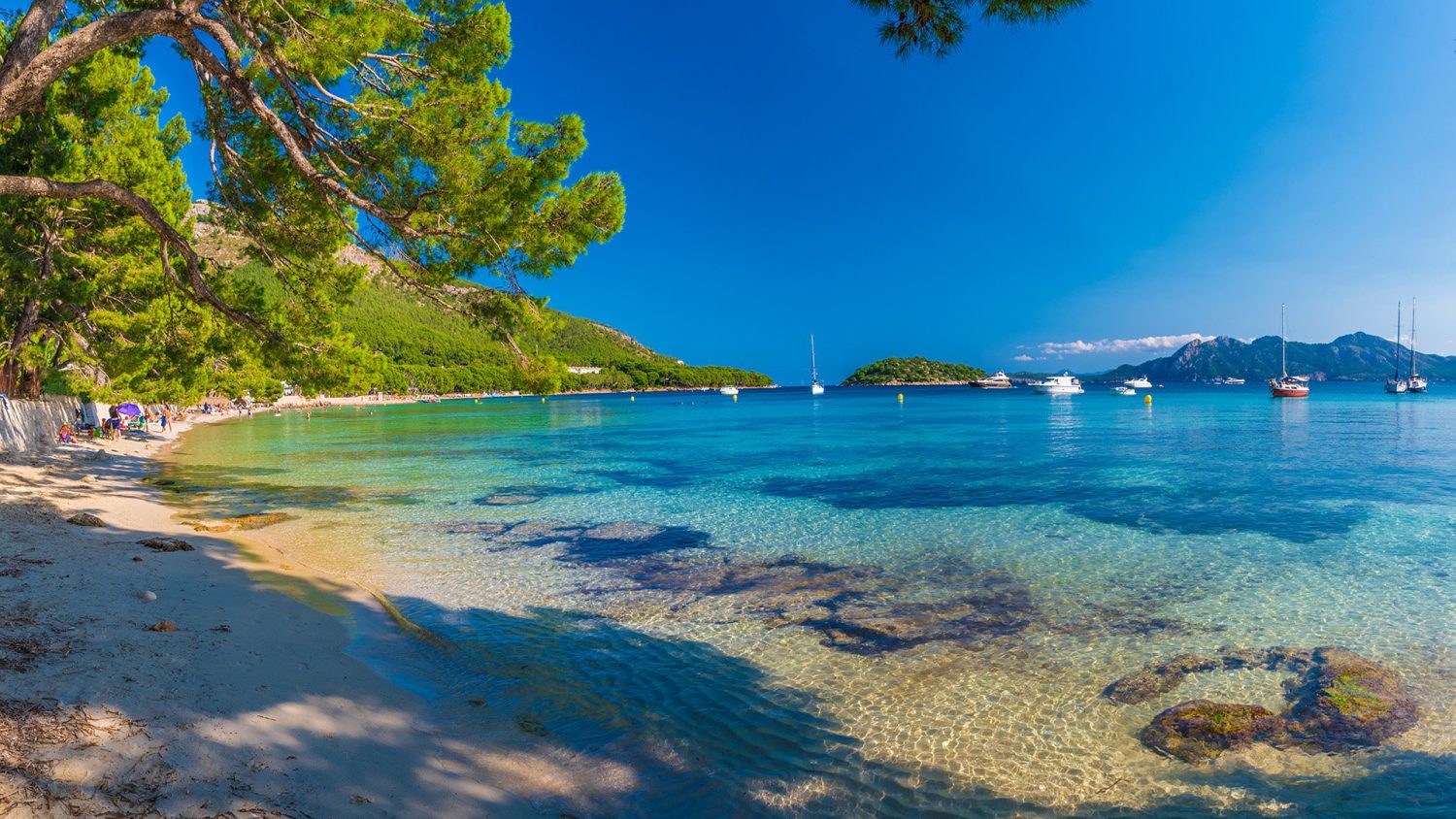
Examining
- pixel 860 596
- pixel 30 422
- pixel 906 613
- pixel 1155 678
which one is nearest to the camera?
pixel 1155 678

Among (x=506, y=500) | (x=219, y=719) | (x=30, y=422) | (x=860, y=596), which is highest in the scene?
(x=30, y=422)

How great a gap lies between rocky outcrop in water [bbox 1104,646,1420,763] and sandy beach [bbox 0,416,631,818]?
15.6ft

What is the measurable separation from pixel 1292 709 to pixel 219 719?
8.76m

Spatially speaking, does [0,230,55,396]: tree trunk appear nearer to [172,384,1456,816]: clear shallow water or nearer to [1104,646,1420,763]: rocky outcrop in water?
[172,384,1456,816]: clear shallow water

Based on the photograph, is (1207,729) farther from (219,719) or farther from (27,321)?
(27,321)

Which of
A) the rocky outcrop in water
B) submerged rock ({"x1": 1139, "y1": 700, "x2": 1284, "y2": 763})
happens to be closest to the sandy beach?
submerged rock ({"x1": 1139, "y1": 700, "x2": 1284, "y2": 763})

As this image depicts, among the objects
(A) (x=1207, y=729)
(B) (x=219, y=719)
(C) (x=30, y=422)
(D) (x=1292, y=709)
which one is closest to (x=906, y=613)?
(A) (x=1207, y=729)

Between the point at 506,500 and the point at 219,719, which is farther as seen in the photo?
the point at 506,500

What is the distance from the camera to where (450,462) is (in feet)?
95.5

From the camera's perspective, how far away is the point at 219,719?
4801 millimetres

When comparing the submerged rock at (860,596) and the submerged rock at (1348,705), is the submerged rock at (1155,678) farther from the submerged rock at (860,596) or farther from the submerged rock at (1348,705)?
the submerged rock at (860,596)

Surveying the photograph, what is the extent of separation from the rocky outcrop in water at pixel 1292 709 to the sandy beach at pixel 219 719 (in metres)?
4.75

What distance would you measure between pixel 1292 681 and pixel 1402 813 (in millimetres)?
2264

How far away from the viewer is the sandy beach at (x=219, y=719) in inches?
150
